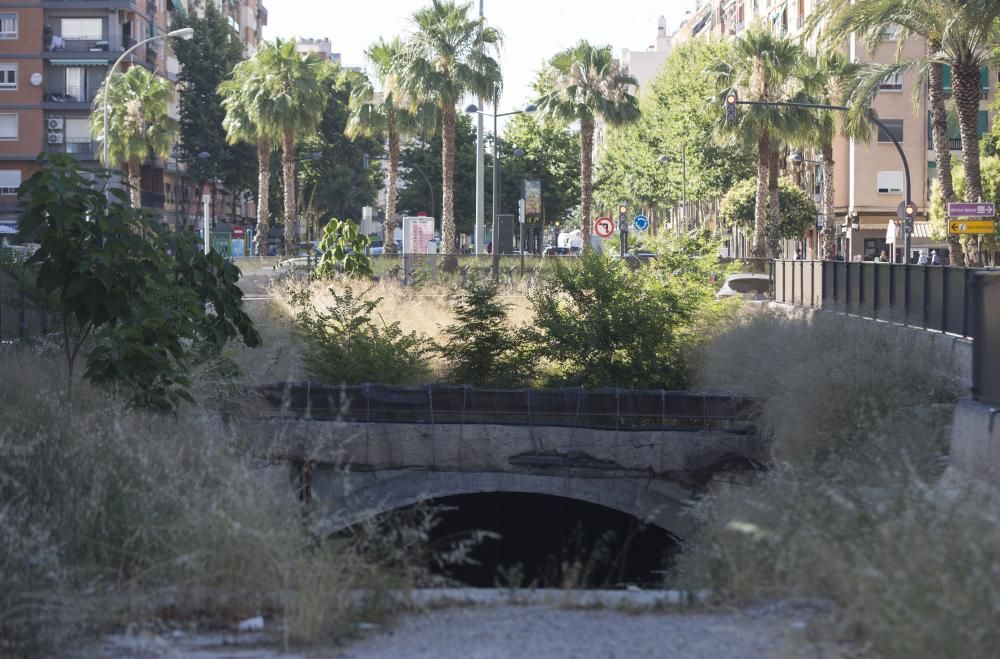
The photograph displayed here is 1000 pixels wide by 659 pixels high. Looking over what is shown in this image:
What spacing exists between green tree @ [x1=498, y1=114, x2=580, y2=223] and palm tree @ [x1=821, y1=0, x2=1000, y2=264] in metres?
46.0

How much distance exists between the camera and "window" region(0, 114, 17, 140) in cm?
7138

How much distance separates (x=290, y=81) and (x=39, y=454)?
5123 cm

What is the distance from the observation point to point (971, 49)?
33.5 metres

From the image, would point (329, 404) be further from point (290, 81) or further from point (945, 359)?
point (290, 81)

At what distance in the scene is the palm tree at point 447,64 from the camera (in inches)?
2100

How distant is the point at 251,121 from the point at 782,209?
30.8 meters

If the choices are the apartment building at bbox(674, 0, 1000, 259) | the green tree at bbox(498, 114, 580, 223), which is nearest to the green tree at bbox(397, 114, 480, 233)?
the green tree at bbox(498, 114, 580, 223)

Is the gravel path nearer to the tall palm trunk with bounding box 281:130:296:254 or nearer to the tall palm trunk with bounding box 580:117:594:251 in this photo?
the tall palm trunk with bounding box 281:130:296:254

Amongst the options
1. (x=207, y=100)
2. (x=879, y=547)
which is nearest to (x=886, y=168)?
(x=207, y=100)

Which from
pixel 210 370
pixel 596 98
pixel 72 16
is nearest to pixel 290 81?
pixel 596 98

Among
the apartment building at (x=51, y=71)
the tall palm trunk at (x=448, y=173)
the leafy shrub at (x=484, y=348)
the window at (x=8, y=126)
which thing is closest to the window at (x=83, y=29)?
the apartment building at (x=51, y=71)

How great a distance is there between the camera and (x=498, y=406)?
73.9 feet

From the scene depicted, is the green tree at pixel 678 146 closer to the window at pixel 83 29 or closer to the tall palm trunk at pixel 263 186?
the tall palm trunk at pixel 263 186

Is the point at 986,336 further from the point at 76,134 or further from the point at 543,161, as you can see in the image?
the point at 543,161
